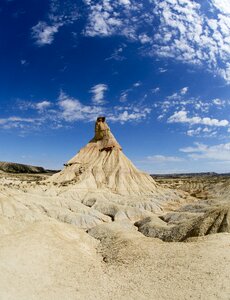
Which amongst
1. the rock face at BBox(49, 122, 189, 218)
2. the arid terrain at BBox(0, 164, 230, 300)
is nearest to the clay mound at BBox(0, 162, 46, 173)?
the rock face at BBox(49, 122, 189, 218)

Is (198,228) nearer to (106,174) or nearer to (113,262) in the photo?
(113,262)

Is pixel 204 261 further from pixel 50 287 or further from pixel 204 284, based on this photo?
pixel 50 287

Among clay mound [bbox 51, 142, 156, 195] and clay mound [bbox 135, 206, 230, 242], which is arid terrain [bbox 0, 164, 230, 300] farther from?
clay mound [bbox 51, 142, 156, 195]

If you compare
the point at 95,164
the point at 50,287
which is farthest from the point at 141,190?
the point at 50,287

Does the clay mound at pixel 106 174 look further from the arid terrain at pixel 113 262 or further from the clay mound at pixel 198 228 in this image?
the clay mound at pixel 198 228

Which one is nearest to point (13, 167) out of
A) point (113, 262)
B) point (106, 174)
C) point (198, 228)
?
point (106, 174)

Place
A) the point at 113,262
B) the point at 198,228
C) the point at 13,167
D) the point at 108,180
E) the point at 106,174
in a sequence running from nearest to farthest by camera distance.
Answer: the point at 113,262
the point at 198,228
the point at 108,180
the point at 106,174
the point at 13,167

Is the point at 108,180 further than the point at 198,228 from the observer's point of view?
Yes

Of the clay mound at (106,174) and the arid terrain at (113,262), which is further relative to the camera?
the clay mound at (106,174)

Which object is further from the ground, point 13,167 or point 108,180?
point 13,167

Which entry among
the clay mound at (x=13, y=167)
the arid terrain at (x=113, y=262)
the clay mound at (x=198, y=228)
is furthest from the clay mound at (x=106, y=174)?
the clay mound at (x=13, y=167)

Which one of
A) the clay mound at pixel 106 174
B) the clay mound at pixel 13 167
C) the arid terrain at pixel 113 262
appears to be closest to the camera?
the arid terrain at pixel 113 262

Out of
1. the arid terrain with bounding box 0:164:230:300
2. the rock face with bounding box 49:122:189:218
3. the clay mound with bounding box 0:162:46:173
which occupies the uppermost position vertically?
the clay mound with bounding box 0:162:46:173

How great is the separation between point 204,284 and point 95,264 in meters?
8.85
